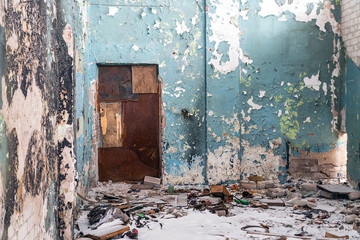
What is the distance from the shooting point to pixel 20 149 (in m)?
2.29

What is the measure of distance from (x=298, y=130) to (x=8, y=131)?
5.22 m

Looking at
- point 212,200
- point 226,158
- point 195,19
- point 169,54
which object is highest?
point 195,19

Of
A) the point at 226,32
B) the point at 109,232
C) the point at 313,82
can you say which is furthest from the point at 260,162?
the point at 109,232

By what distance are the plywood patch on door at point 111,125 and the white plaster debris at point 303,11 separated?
9.83 feet

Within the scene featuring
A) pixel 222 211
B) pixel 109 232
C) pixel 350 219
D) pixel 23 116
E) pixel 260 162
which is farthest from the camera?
pixel 260 162

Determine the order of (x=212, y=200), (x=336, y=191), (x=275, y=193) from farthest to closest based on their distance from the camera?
1. (x=275, y=193)
2. (x=336, y=191)
3. (x=212, y=200)

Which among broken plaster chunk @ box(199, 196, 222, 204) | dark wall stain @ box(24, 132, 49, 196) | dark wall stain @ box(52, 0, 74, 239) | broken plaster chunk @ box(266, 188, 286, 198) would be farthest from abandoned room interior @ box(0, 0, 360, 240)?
dark wall stain @ box(24, 132, 49, 196)

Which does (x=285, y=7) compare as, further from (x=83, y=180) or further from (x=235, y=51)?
(x=83, y=180)

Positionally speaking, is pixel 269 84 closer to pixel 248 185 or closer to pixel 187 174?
pixel 248 185

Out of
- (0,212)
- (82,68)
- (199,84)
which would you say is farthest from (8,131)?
(199,84)

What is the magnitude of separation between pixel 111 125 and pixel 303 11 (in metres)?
3.84

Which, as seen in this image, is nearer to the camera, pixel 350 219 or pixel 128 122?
pixel 350 219

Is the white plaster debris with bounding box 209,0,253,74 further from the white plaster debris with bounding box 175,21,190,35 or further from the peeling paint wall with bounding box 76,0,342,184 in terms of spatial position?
the white plaster debris with bounding box 175,21,190,35

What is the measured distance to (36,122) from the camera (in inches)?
103
